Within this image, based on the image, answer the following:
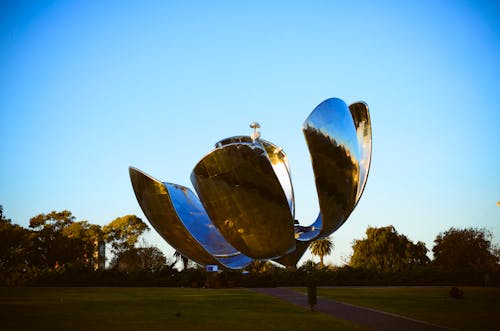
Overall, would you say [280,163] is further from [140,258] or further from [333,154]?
[140,258]

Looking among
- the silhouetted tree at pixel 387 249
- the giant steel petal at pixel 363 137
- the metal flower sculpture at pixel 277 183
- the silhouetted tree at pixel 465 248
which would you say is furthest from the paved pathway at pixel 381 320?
the silhouetted tree at pixel 387 249

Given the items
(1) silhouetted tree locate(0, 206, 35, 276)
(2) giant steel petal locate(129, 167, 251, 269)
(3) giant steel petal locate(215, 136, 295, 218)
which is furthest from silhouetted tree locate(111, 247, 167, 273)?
(3) giant steel petal locate(215, 136, 295, 218)

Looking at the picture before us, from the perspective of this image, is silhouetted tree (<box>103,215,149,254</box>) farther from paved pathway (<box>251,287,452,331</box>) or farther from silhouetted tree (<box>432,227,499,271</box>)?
paved pathway (<box>251,287,452,331</box>)

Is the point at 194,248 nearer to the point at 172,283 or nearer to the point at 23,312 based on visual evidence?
the point at 23,312

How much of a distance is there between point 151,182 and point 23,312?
586 cm

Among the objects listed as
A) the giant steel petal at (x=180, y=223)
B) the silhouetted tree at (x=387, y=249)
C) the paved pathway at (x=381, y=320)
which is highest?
the silhouetted tree at (x=387, y=249)

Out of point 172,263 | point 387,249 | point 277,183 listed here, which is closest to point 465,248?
point 387,249

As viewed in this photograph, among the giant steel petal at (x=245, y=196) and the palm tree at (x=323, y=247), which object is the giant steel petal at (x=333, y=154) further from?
the palm tree at (x=323, y=247)

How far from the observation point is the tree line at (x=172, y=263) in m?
38.0

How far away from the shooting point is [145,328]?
395 inches

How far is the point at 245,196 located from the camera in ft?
44.6

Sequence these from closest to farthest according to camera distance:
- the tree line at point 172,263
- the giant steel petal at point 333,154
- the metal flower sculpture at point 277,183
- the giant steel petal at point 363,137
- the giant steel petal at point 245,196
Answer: the giant steel petal at point 245,196
the metal flower sculpture at point 277,183
the giant steel petal at point 333,154
the giant steel petal at point 363,137
the tree line at point 172,263

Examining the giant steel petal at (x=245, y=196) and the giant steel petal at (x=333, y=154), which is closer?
the giant steel petal at (x=245, y=196)

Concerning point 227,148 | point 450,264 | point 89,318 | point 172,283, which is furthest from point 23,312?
point 450,264
